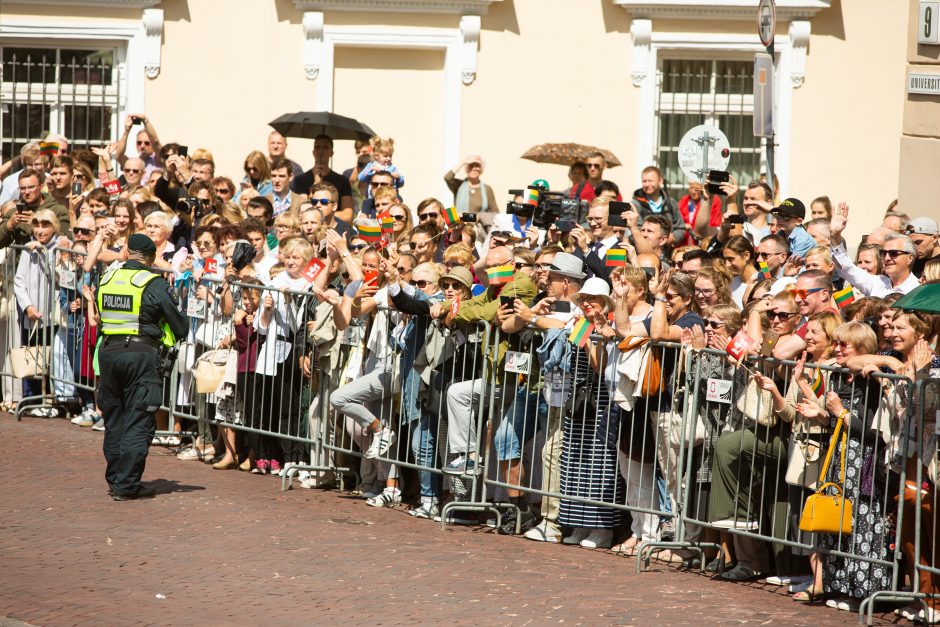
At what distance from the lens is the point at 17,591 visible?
8.48 m

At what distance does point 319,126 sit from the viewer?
16828mm

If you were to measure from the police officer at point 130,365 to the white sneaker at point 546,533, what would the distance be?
276cm

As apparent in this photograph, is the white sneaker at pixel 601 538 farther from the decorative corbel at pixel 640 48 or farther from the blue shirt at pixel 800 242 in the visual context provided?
the decorative corbel at pixel 640 48

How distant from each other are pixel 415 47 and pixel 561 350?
9.18 meters

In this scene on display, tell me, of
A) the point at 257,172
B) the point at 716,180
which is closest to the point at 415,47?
the point at 257,172

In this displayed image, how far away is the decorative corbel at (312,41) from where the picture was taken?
18219 millimetres

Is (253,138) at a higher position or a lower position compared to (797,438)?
higher

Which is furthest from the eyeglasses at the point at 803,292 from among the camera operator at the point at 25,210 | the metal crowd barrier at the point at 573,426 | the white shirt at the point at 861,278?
the camera operator at the point at 25,210

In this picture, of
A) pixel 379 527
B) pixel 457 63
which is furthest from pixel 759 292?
pixel 457 63

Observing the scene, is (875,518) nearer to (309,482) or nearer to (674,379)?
(674,379)

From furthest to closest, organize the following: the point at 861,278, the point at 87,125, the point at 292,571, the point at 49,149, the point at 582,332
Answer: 1. the point at 87,125
2. the point at 49,149
3. the point at 861,278
4. the point at 582,332
5. the point at 292,571

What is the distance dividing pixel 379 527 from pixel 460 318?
1.52m

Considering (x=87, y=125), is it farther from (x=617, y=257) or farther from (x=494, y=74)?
(x=617, y=257)

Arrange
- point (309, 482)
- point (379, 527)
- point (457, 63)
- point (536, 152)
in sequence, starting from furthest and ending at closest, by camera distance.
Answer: point (457, 63), point (536, 152), point (309, 482), point (379, 527)
